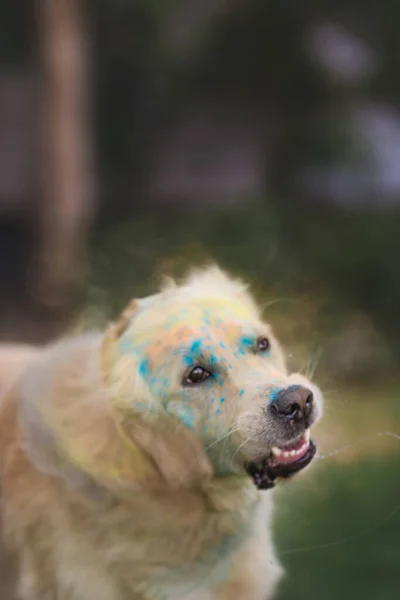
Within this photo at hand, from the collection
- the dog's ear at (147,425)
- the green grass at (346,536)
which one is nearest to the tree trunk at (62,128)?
the green grass at (346,536)

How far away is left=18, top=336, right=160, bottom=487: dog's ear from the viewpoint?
806 millimetres

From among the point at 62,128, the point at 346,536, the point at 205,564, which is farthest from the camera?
the point at 62,128

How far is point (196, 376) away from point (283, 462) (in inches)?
4.5

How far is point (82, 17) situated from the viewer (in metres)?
3.53

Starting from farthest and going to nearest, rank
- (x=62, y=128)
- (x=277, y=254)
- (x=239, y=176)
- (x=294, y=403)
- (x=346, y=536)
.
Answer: (x=239, y=176)
(x=62, y=128)
(x=277, y=254)
(x=346, y=536)
(x=294, y=403)

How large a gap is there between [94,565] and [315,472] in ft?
0.84

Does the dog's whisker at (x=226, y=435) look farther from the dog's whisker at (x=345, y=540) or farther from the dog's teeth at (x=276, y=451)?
the dog's whisker at (x=345, y=540)

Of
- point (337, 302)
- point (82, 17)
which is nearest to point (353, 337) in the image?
point (337, 302)

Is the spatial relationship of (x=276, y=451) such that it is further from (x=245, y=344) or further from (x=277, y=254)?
(x=277, y=254)

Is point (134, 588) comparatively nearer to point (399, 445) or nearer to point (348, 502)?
point (348, 502)

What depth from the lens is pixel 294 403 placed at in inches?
28.8

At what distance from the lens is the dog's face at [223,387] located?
2.43ft

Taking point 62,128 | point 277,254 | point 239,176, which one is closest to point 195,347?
point 277,254

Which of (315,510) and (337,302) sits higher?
(337,302)
